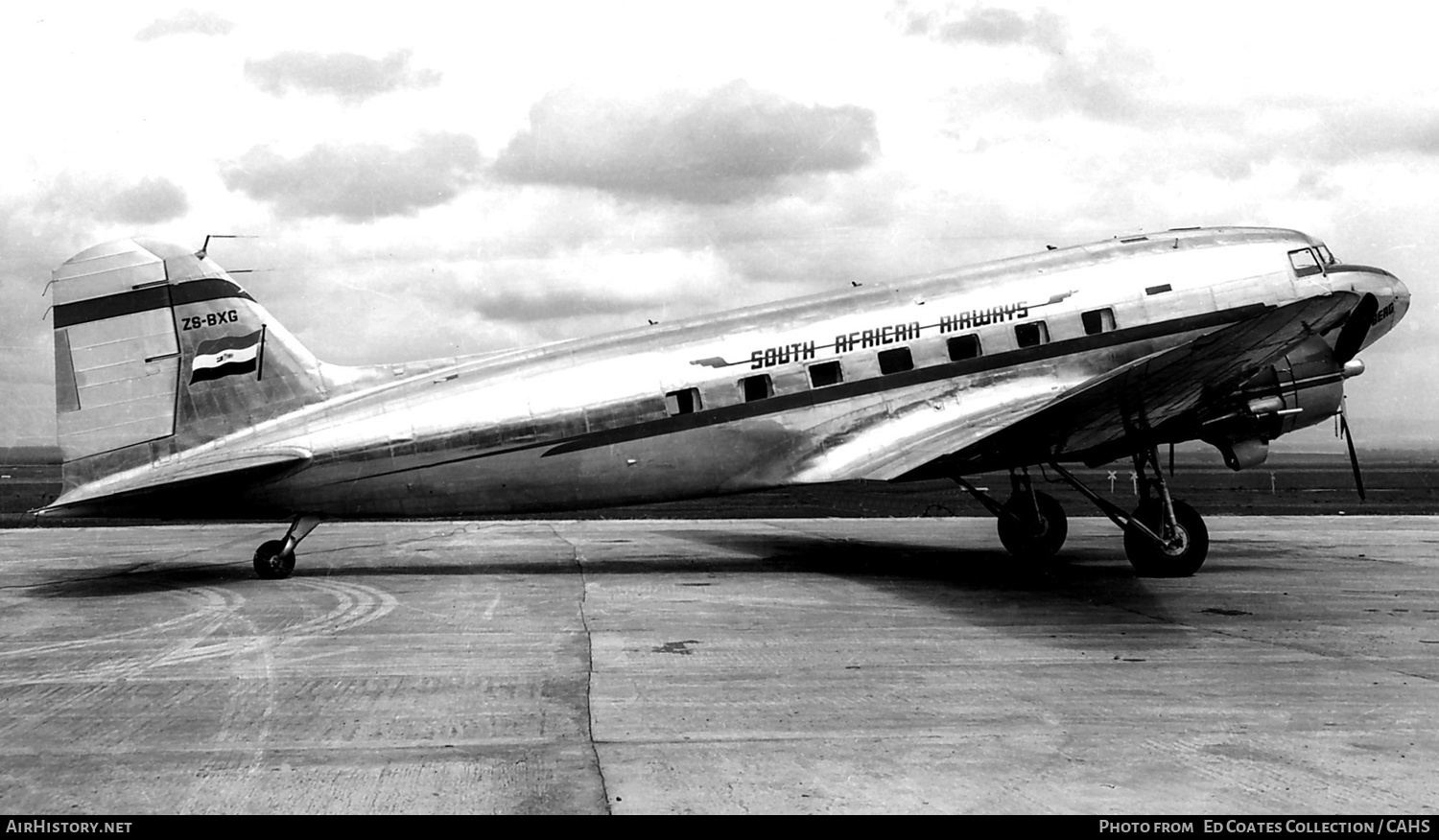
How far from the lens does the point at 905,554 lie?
18562 millimetres

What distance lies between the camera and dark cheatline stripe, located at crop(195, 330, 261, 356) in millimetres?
15102

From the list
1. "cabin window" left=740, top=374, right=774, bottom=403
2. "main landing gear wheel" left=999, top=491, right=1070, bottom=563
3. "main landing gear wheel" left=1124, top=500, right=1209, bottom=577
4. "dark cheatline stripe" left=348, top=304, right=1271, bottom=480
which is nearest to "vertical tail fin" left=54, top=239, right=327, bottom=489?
"dark cheatline stripe" left=348, top=304, right=1271, bottom=480

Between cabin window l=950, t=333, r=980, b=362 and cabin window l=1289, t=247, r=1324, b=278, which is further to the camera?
cabin window l=1289, t=247, r=1324, b=278

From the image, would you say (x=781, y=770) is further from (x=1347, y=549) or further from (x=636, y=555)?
(x=1347, y=549)

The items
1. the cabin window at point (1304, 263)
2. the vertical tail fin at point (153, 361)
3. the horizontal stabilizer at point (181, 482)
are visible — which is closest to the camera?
the horizontal stabilizer at point (181, 482)

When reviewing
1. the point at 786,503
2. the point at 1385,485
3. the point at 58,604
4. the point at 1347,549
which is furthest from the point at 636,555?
the point at 1385,485

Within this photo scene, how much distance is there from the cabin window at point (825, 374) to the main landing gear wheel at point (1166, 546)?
439 cm

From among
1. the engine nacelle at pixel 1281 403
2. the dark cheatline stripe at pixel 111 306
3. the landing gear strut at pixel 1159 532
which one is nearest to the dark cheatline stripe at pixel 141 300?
the dark cheatline stripe at pixel 111 306

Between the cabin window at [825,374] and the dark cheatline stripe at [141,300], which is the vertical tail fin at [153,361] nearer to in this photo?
the dark cheatline stripe at [141,300]

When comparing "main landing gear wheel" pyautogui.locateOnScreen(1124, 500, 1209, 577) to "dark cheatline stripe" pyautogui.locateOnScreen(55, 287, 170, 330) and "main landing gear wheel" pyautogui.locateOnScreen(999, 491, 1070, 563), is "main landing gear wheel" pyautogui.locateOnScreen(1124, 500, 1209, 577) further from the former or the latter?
"dark cheatline stripe" pyautogui.locateOnScreen(55, 287, 170, 330)

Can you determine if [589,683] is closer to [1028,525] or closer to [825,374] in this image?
[825,374]

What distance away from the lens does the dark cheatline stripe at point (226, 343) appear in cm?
1510

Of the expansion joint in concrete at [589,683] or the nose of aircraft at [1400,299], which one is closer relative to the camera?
the expansion joint in concrete at [589,683]

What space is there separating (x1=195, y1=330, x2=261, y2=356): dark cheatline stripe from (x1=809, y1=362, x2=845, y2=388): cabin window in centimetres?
773
